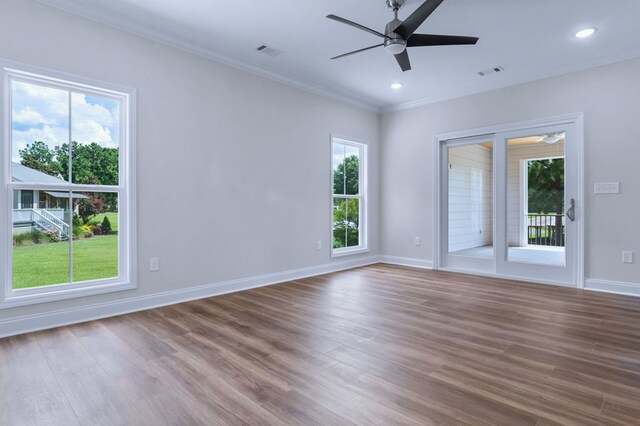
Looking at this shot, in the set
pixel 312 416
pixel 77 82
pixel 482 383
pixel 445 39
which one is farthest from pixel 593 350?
pixel 77 82

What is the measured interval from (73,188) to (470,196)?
511 cm

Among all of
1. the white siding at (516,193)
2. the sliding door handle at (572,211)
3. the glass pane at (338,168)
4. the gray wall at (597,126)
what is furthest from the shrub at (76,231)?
the sliding door handle at (572,211)

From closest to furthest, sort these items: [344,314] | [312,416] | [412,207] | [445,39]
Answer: [312,416] → [445,39] → [344,314] → [412,207]

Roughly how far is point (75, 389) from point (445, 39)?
3.67 metres

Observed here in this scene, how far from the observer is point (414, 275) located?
5094 mm

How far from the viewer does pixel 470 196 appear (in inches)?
211

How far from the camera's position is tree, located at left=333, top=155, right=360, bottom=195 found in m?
5.69

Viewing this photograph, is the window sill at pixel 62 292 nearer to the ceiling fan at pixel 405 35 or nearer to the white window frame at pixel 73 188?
the white window frame at pixel 73 188

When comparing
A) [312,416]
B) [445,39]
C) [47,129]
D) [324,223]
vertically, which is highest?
[445,39]

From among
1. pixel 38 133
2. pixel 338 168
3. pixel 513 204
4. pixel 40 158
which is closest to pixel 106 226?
pixel 40 158

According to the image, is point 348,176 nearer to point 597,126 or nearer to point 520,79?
point 520,79

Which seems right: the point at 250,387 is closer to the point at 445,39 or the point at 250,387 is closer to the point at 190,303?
the point at 190,303

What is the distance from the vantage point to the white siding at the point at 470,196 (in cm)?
514

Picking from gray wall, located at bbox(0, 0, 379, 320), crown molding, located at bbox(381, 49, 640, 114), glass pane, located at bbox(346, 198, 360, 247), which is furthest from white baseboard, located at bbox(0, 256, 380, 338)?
crown molding, located at bbox(381, 49, 640, 114)
